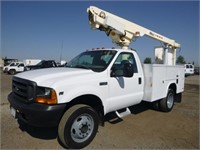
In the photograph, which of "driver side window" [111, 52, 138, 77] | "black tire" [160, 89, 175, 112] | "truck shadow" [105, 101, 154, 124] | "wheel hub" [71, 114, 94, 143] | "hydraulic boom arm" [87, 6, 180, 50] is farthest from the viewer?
"black tire" [160, 89, 175, 112]

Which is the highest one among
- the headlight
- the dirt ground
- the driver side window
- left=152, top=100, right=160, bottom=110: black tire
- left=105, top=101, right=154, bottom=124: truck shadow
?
the driver side window

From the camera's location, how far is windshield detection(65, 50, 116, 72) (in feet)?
13.4

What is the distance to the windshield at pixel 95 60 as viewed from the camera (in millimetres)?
4099

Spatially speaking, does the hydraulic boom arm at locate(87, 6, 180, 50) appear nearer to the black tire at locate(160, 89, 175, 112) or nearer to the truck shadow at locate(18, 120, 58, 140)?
the black tire at locate(160, 89, 175, 112)

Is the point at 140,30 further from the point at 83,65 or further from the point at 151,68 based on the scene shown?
the point at 83,65

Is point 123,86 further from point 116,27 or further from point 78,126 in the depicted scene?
point 116,27

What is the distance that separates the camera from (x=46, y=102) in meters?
3.04

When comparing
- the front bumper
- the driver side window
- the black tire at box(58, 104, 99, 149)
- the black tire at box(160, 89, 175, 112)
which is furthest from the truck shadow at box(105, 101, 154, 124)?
the front bumper

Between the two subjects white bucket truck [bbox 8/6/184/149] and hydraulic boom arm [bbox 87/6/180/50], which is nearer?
white bucket truck [bbox 8/6/184/149]

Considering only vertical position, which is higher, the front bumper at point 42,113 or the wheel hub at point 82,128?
the front bumper at point 42,113

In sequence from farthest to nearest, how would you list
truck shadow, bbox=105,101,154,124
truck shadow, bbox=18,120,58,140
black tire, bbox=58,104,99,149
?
truck shadow, bbox=105,101,154,124 < truck shadow, bbox=18,120,58,140 < black tire, bbox=58,104,99,149

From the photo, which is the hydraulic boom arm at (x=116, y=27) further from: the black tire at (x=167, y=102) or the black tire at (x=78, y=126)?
the black tire at (x=78, y=126)

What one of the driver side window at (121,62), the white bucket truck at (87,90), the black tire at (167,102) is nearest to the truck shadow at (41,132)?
the white bucket truck at (87,90)

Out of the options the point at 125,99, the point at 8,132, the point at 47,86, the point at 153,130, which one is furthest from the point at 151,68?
the point at 8,132
